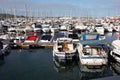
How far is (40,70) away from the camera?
26203mm

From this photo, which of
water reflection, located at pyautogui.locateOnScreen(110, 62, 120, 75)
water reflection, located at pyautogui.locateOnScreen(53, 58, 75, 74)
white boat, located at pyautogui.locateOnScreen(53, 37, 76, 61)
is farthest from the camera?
white boat, located at pyautogui.locateOnScreen(53, 37, 76, 61)

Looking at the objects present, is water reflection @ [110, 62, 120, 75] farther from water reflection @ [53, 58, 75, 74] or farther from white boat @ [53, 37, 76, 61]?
white boat @ [53, 37, 76, 61]

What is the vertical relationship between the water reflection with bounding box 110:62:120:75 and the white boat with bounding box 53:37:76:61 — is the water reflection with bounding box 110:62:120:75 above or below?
below

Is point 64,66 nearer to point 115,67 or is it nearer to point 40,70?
point 40,70

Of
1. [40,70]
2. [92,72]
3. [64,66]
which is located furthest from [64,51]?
[92,72]

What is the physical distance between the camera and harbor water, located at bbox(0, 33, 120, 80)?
2356cm

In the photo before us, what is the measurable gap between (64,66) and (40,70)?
3480 millimetres

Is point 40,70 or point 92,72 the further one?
point 40,70

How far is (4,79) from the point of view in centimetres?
2283

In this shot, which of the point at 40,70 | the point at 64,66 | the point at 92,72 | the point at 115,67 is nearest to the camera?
the point at 92,72

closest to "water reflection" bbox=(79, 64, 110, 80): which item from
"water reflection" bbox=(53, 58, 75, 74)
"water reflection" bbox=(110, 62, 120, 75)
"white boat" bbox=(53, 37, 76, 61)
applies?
"water reflection" bbox=(110, 62, 120, 75)

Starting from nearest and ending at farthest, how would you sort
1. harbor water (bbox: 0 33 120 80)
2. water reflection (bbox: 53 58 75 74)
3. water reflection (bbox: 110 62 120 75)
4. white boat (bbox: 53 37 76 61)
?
harbor water (bbox: 0 33 120 80) < water reflection (bbox: 110 62 120 75) < water reflection (bbox: 53 58 75 74) < white boat (bbox: 53 37 76 61)

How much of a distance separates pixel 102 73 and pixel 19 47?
21168 millimetres

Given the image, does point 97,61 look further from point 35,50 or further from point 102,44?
point 35,50
